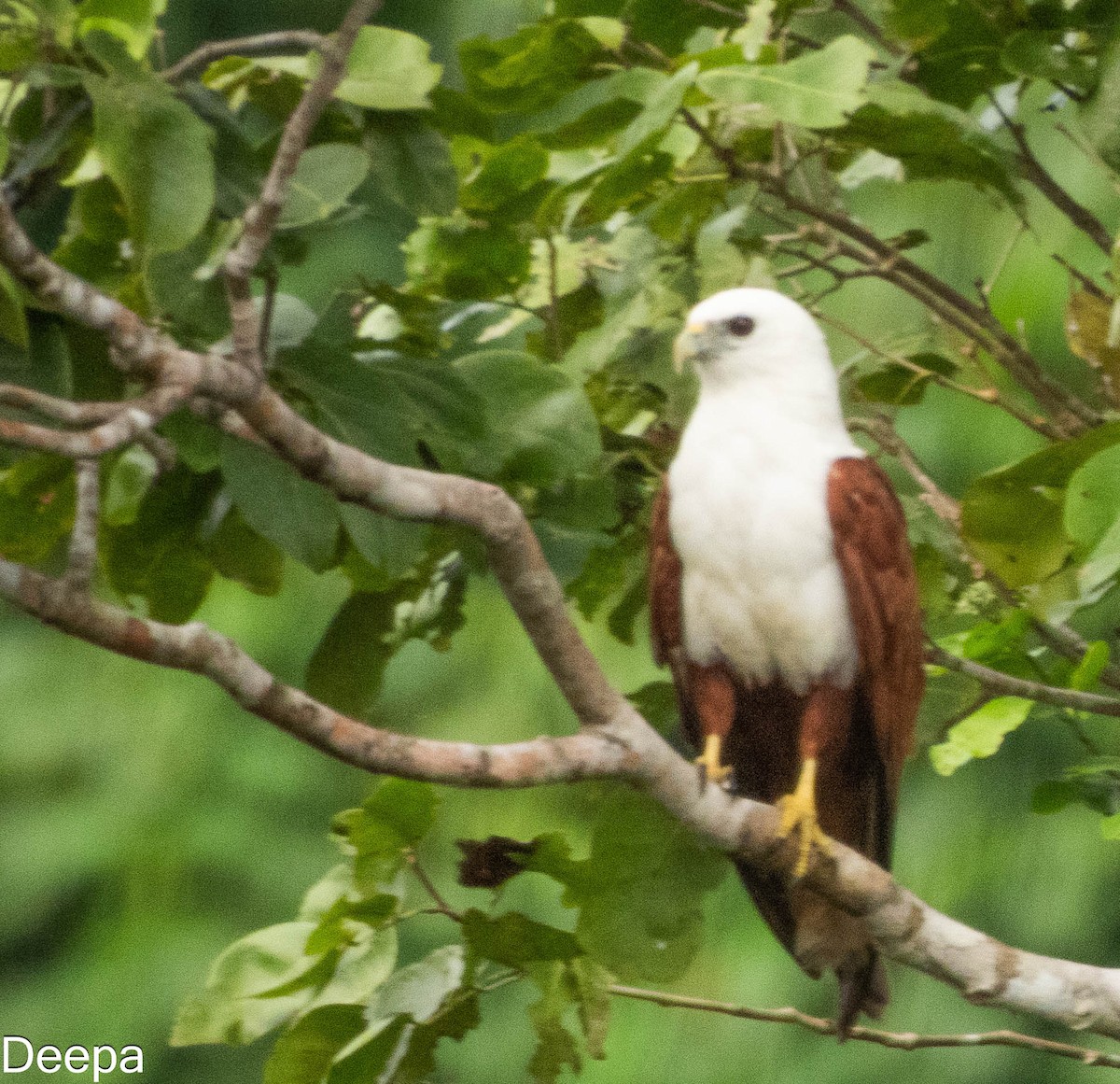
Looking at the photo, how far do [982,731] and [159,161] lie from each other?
0.71 meters

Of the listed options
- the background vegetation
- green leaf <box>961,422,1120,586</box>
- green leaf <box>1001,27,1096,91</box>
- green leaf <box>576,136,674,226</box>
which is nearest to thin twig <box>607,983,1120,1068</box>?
green leaf <box>961,422,1120,586</box>

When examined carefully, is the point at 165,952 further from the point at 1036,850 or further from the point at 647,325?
the point at 647,325

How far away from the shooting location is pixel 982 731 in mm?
1194

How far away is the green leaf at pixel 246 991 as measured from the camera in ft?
4.17

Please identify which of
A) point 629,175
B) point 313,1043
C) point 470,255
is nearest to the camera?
point 629,175

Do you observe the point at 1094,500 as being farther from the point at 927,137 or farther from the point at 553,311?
the point at 553,311

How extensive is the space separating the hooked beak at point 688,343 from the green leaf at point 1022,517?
0.89 feet

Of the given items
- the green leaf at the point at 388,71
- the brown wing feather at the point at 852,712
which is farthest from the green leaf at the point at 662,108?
the brown wing feather at the point at 852,712

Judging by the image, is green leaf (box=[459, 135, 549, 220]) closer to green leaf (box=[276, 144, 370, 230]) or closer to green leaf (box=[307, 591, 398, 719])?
green leaf (box=[276, 144, 370, 230])

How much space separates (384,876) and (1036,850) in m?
2.01

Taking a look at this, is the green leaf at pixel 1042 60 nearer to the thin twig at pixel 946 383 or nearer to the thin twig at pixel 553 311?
the thin twig at pixel 946 383

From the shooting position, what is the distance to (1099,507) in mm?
1002

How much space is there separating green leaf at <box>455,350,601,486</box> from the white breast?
19 cm

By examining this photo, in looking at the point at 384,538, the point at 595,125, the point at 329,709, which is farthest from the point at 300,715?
the point at 595,125
